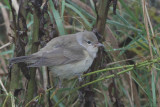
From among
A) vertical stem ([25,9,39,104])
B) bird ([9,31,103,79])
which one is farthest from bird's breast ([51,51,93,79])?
vertical stem ([25,9,39,104])

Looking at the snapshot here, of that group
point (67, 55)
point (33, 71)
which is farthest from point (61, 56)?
point (33, 71)

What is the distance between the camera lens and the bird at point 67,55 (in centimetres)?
206

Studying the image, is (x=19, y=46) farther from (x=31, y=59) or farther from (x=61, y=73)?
(x=61, y=73)

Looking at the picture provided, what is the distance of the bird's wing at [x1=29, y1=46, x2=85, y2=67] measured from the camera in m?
2.03

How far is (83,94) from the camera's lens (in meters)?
2.13

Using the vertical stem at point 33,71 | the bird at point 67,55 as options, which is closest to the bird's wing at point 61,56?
the bird at point 67,55

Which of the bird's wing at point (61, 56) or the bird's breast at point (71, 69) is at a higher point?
the bird's wing at point (61, 56)

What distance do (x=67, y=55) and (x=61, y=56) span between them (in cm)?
7

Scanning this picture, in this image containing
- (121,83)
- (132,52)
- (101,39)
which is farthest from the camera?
(132,52)

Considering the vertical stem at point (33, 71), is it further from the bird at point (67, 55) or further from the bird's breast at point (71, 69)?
the bird's breast at point (71, 69)

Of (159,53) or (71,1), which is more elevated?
(71,1)

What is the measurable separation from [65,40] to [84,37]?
10.6 inches

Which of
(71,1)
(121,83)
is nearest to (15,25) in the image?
(71,1)

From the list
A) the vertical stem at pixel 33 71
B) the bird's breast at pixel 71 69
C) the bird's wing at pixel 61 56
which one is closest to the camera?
the vertical stem at pixel 33 71
